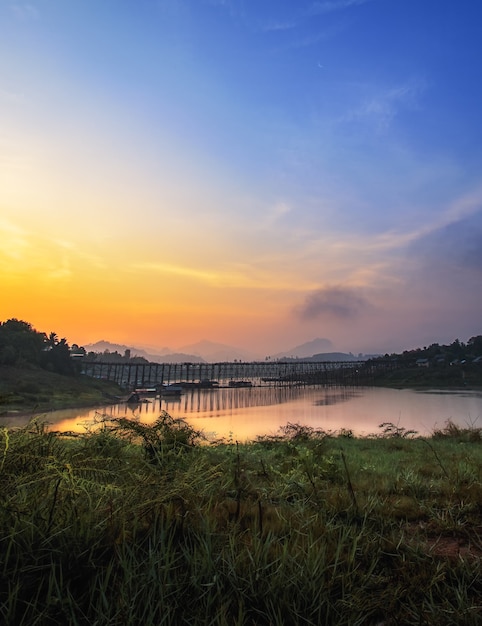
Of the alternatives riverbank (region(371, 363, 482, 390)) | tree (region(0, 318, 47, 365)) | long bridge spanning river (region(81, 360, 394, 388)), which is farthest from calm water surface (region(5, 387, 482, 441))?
long bridge spanning river (region(81, 360, 394, 388))

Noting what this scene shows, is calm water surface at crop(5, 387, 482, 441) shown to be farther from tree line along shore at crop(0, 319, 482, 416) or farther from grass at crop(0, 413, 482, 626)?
tree line along shore at crop(0, 319, 482, 416)

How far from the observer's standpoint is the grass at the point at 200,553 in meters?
1.65

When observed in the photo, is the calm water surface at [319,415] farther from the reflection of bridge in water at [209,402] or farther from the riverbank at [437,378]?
the riverbank at [437,378]

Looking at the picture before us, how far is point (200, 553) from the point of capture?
1.96 meters

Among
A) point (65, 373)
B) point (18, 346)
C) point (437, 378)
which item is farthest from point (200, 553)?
point (437, 378)

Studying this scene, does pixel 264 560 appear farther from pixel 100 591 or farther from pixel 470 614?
pixel 470 614

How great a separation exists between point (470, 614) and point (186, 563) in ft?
4.41

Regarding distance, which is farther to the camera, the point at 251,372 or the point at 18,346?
the point at 251,372

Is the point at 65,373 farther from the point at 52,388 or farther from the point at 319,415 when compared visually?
the point at 319,415

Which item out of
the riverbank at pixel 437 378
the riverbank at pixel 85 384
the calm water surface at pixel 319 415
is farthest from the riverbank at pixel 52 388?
the riverbank at pixel 437 378

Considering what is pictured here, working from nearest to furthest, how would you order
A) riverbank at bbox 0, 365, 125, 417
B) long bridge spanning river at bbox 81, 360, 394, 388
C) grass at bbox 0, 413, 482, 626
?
1. grass at bbox 0, 413, 482, 626
2. riverbank at bbox 0, 365, 125, 417
3. long bridge spanning river at bbox 81, 360, 394, 388

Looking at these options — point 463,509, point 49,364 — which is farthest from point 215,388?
point 463,509

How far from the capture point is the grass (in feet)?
5.41

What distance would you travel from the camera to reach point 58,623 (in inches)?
60.1
